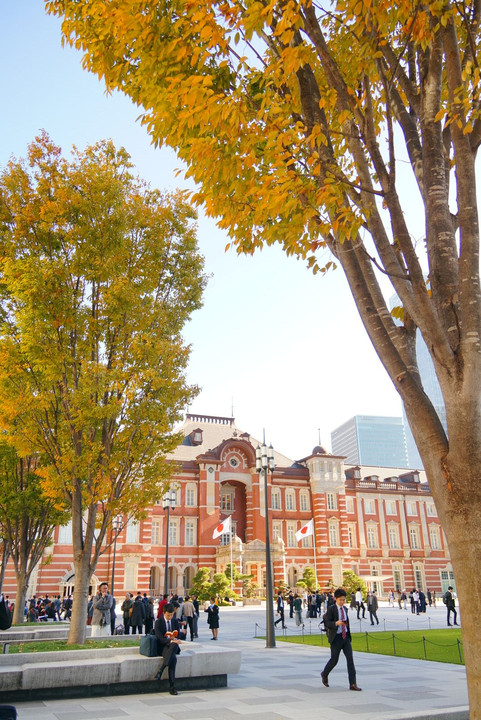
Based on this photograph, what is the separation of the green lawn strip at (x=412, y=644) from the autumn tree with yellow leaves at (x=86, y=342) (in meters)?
8.14

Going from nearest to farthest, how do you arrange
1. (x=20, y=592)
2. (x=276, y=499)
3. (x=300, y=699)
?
(x=300, y=699)
(x=20, y=592)
(x=276, y=499)

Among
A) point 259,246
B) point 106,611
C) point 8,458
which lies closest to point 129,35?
point 259,246

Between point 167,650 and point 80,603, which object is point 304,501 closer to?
point 80,603

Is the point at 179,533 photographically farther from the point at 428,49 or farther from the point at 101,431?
the point at 428,49

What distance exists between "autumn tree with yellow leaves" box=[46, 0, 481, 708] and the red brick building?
42707mm

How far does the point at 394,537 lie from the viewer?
5744cm

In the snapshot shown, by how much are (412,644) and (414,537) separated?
43.7 m

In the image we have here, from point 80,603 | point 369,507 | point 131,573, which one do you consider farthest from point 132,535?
point 80,603

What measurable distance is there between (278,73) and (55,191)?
30.4 feet

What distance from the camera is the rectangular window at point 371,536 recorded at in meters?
56.2

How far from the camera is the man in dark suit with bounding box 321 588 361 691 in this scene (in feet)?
31.3

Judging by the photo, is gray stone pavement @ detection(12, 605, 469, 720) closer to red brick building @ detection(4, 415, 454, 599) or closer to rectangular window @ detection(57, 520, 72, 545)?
rectangular window @ detection(57, 520, 72, 545)

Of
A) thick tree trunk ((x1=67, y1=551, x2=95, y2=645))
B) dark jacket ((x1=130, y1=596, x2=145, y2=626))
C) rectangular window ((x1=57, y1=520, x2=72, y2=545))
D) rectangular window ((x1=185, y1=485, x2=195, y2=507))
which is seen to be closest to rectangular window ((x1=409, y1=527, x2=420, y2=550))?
rectangular window ((x1=185, y1=485, x2=195, y2=507))

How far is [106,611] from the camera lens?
54.6 ft
